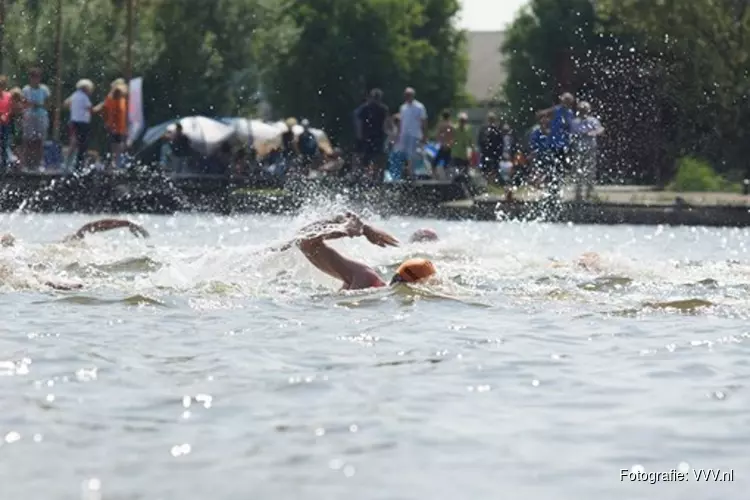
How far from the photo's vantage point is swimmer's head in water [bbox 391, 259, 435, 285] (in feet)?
50.3

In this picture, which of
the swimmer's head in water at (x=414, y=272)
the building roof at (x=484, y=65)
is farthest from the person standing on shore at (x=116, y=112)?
the building roof at (x=484, y=65)

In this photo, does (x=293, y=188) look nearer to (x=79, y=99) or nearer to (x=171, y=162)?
(x=79, y=99)

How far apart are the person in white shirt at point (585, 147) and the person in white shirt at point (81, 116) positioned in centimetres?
707

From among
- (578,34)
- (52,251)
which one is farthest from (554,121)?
(578,34)

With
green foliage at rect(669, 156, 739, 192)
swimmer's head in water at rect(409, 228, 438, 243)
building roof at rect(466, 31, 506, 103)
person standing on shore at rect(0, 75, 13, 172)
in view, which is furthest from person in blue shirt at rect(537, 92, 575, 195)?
building roof at rect(466, 31, 506, 103)

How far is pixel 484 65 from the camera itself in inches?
4572

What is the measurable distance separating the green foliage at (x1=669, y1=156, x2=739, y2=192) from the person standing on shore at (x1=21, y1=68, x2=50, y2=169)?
41.1 feet

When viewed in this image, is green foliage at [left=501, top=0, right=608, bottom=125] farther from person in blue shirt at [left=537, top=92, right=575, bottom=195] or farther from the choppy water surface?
the choppy water surface

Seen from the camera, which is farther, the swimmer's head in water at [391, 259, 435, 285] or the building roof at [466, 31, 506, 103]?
the building roof at [466, 31, 506, 103]

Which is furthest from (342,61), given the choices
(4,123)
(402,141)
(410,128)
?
(4,123)

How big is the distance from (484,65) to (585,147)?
8575cm

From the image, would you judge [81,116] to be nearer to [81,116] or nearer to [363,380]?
[81,116]

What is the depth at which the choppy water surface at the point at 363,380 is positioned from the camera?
7992 mm

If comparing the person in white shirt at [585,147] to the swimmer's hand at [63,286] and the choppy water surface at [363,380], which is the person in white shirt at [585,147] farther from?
the swimmer's hand at [63,286]
